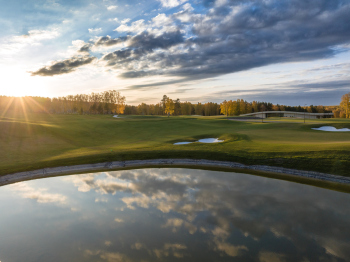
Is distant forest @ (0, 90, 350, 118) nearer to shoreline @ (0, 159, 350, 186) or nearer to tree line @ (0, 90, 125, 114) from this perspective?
tree line @ (0, 90, 125, 114)

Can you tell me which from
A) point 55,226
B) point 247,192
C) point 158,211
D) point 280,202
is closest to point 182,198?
point 158,211

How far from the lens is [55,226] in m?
10.3

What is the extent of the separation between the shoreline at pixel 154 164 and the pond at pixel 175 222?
2.40m

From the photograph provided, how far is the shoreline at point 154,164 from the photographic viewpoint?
16.9m

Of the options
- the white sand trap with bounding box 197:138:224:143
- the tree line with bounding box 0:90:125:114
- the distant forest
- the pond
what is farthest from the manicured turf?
the tree line with bounding box 0:90:125:114

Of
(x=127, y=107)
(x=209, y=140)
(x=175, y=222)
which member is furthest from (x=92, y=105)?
(x=175, y=222)

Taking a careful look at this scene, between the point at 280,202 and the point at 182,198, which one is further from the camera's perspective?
the point at 182,198

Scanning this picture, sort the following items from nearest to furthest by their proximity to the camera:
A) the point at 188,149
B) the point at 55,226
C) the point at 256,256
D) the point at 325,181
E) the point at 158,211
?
the point at 256,256
the point at 55,226
the point at 158,211
the point at 325,181
the point at 188,149

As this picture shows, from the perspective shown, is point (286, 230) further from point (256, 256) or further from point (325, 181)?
point (325, 181)

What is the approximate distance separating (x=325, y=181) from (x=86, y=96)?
17007 centimetres

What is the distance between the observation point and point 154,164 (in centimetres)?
2233

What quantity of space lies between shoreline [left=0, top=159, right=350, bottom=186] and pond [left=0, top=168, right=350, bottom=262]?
7.88ft

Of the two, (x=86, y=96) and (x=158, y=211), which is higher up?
(x=86, y=96)

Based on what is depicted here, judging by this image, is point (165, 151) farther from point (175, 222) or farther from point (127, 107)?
point (127, 107)
